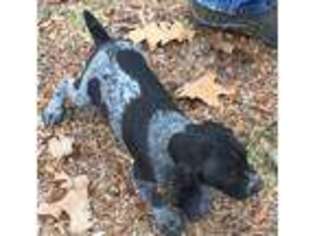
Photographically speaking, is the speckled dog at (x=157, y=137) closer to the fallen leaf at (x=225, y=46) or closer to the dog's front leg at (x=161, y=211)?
the dog's front leg at (x=161, y=211)

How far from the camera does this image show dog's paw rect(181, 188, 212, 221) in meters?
1.39

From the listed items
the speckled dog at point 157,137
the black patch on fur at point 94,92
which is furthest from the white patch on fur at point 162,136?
the black patch on fur at point 94,92

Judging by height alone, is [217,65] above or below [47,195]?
above

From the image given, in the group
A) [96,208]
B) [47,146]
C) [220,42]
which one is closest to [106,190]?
[96,208]

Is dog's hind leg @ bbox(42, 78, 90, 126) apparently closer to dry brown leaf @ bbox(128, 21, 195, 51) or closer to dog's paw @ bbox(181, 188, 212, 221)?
dry brown leaf @ bbox(128, 21, 195, 51)

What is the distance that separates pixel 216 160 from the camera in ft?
4.57

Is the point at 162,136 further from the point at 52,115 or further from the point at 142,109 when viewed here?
the point at 52,115

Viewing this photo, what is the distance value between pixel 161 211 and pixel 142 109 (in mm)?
216

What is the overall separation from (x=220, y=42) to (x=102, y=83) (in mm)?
263

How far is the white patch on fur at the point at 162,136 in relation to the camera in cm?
140

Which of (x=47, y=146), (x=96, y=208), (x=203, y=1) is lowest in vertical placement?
(x=96, y=208)

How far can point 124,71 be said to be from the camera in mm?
1431

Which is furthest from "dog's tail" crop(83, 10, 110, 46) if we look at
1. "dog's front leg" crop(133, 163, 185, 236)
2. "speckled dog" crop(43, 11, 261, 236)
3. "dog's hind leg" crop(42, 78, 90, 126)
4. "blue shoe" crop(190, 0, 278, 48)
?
"dog's front leg" crop(133, 163, 185, 236)
